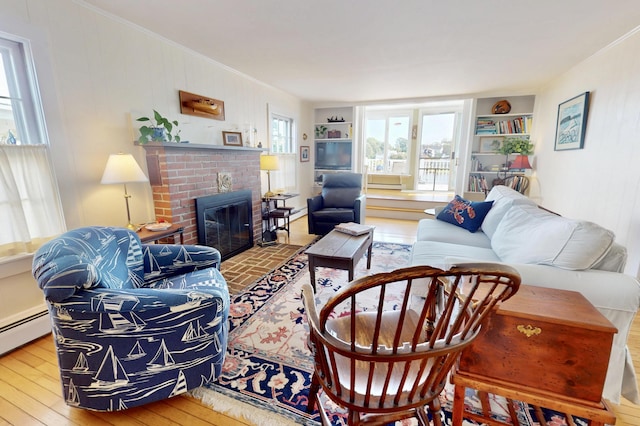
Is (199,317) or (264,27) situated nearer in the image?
(199,317)

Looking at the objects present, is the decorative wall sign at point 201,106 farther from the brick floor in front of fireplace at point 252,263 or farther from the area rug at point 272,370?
the area rug at point 272,370

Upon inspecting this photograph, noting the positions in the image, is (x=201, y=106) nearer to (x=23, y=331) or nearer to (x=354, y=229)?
(x=354, y=229)

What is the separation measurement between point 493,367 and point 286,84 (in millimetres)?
4475

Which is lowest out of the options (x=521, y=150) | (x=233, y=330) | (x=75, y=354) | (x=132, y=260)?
(x=233, y=330)

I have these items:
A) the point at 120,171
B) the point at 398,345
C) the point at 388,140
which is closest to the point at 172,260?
the point at 120,171

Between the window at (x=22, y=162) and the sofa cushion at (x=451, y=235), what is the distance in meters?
3.04

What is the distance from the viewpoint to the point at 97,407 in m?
1.29

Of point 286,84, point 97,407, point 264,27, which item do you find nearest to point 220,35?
point 264,27

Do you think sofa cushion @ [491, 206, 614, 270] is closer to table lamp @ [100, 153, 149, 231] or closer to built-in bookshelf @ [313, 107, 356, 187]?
table lamp @ [100, 153, 149, 231]

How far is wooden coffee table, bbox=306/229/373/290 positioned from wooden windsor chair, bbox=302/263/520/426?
1.01 m

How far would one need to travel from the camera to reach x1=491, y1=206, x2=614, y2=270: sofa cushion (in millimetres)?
1364

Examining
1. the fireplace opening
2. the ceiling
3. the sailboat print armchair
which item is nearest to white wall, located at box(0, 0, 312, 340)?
the ceiling

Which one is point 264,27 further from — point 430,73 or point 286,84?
point 430,73

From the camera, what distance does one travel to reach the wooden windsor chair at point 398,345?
0.70 metres
